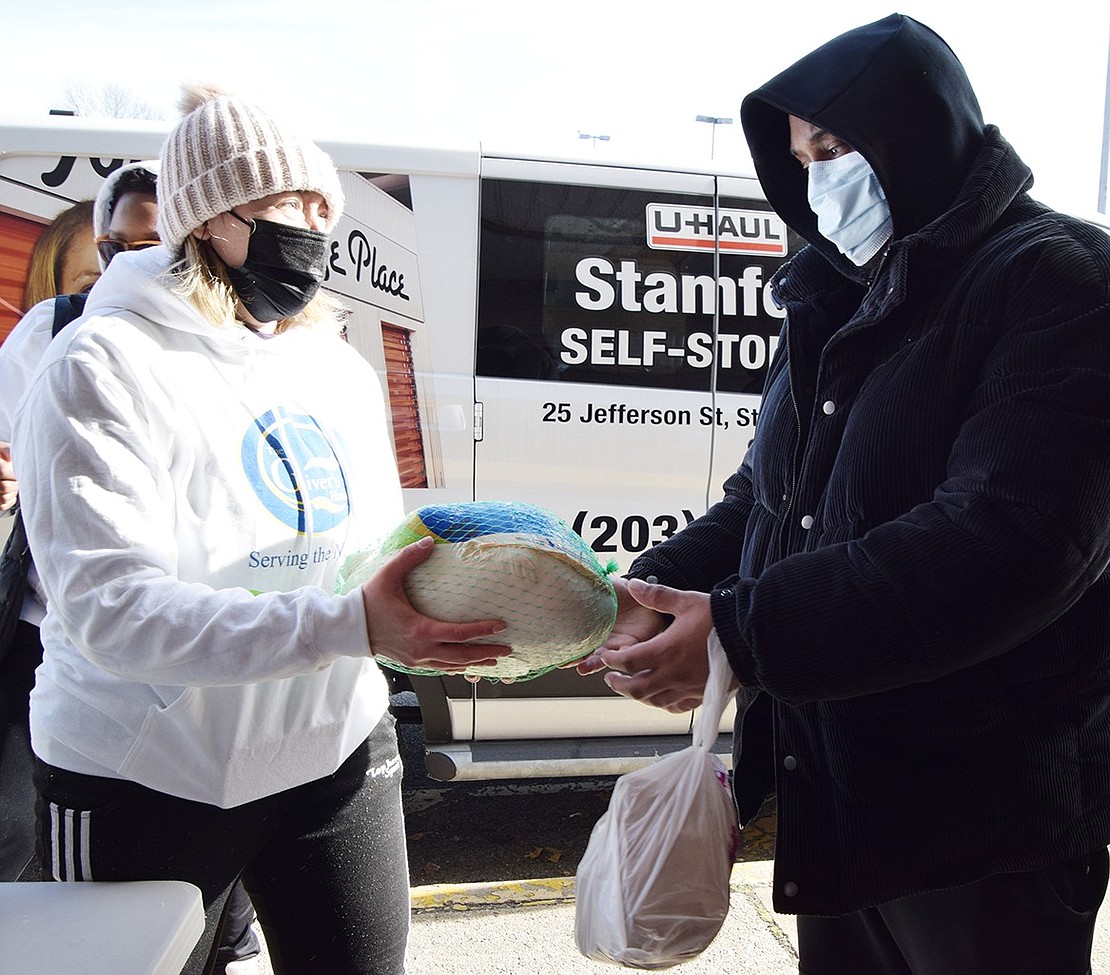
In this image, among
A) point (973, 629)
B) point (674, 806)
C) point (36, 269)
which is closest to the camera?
point (973, 629)

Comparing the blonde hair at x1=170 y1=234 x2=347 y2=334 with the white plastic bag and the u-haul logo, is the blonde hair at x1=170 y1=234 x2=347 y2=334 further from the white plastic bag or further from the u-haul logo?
the u-haul logo

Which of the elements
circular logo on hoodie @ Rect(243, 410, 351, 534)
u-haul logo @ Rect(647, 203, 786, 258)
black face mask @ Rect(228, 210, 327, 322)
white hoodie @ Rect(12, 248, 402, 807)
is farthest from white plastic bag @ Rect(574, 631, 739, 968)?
u-haul logo @ Rect(647, 203, 786, 258)

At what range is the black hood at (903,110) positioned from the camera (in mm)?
1602

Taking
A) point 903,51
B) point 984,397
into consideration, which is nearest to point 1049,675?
point 984,397

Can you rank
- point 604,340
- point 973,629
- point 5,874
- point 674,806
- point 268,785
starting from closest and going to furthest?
point 973,629 < point 674,806 < point 268,785 < point 5,874 < point 604,340

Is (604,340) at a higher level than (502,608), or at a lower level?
higher

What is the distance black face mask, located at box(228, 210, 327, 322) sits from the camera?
190 cm

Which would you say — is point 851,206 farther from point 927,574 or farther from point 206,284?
point 206,284

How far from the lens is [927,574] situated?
4.36ft

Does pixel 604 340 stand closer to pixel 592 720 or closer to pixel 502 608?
pixel 592 720

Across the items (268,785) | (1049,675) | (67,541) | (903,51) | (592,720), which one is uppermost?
(903,51)

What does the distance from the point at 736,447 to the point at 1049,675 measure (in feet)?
7.97

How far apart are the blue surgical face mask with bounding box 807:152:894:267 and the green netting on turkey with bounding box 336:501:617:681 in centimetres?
72

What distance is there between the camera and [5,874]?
96.5 inches
